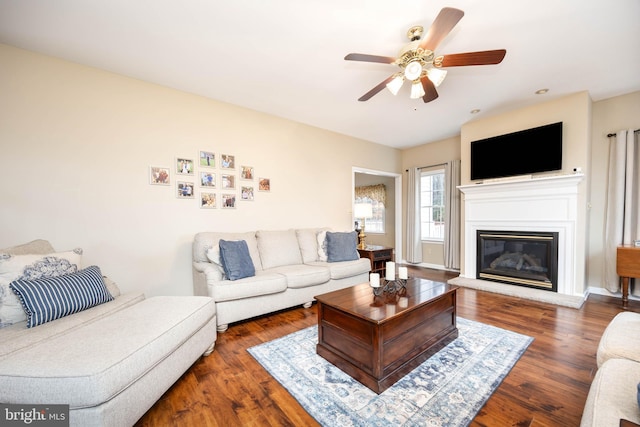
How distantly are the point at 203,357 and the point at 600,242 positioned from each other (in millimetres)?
5124

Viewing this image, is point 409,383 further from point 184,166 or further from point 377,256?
point 184,166

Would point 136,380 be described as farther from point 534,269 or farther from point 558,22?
point 534,269

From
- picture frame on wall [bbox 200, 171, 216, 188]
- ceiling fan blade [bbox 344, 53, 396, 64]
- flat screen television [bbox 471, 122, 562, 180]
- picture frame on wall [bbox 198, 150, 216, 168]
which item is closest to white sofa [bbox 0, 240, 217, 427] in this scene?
picture frame on wall [bbox 200, 171, 216, 188]

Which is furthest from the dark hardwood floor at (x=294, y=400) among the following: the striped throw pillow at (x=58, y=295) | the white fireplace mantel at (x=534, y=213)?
the striped throw pillow at (x=58, y=295)

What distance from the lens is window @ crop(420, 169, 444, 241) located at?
5.19 metres

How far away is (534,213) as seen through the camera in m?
3.54

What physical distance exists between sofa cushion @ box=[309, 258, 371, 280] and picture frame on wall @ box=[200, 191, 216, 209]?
157cm

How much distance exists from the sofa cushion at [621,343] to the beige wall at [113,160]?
3410mm

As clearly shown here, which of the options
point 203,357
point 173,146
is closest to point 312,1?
point 173,146

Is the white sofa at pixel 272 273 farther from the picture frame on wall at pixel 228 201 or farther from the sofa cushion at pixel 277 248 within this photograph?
the picture frame on wall at pixel 228 201

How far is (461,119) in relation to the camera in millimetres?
3986

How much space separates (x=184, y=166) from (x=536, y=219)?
4.85m

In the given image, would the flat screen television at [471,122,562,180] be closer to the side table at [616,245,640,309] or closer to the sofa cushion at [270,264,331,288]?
the side table at [616,245,640,309]

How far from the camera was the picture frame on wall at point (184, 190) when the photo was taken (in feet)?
9.80
